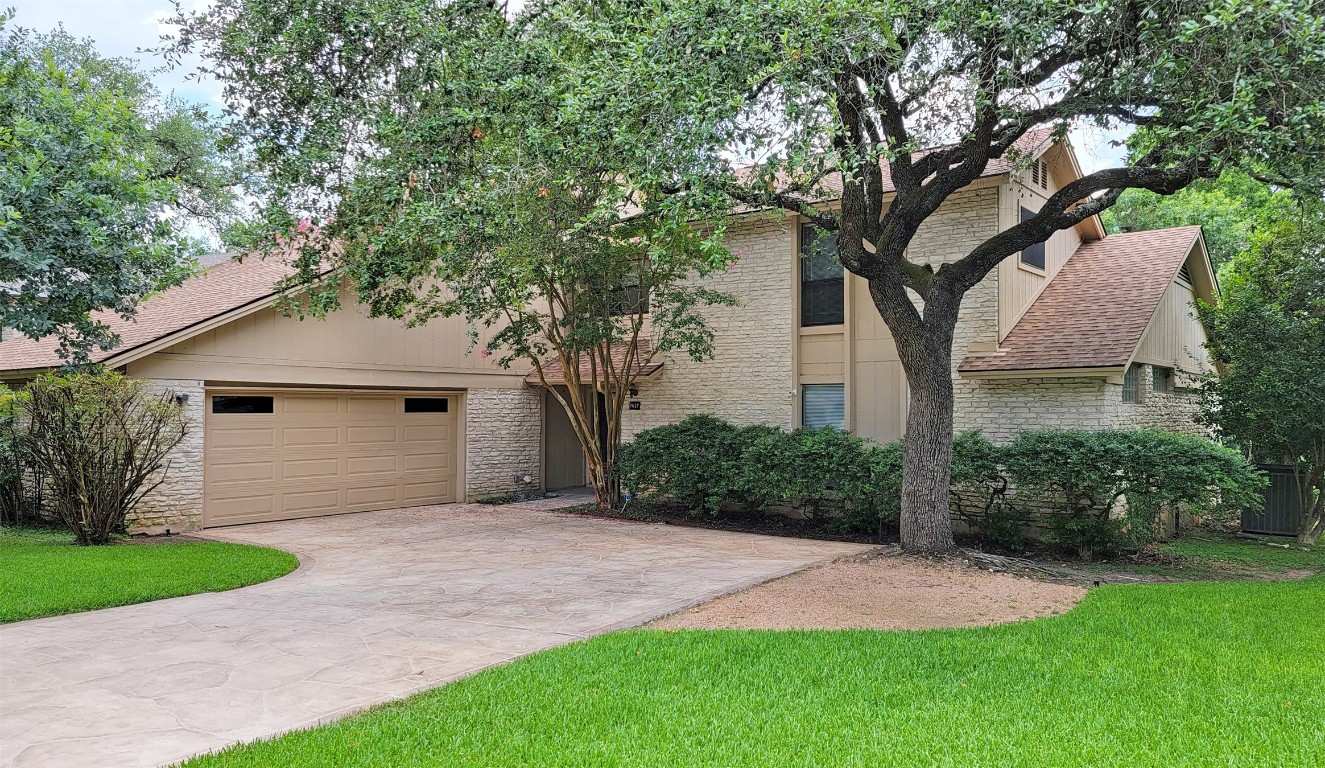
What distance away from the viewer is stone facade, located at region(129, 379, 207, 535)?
12266 mm

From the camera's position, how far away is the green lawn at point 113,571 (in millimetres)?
7613

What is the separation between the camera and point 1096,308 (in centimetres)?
1290

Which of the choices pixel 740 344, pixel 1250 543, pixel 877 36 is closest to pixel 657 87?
pixel 877 36

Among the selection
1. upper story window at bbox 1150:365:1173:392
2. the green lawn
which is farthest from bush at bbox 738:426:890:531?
the green lawn

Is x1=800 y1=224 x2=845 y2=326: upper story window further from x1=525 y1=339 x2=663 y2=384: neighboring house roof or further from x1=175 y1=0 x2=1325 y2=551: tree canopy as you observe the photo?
x1=175 y1=0 x2=1325 y2=551: tree canopy

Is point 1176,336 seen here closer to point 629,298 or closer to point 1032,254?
point 1032,254

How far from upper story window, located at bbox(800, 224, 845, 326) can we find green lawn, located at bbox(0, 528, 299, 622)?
8.68 metres

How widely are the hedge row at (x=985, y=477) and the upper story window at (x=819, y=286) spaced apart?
2.03 metres

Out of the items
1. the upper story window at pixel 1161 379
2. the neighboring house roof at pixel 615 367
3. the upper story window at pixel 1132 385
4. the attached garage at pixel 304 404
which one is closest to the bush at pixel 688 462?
the neighboring house roof at pixel 615 367

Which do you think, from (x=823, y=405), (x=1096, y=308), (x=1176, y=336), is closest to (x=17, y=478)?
(x=823, y=405)

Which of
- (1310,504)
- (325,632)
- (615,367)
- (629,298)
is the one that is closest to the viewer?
(325,632)

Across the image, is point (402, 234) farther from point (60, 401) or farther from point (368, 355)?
point (368, 355)

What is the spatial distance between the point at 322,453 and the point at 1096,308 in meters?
12.5

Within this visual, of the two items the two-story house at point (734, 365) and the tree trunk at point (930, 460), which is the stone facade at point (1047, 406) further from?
the tree trunk at point (930, 460)
